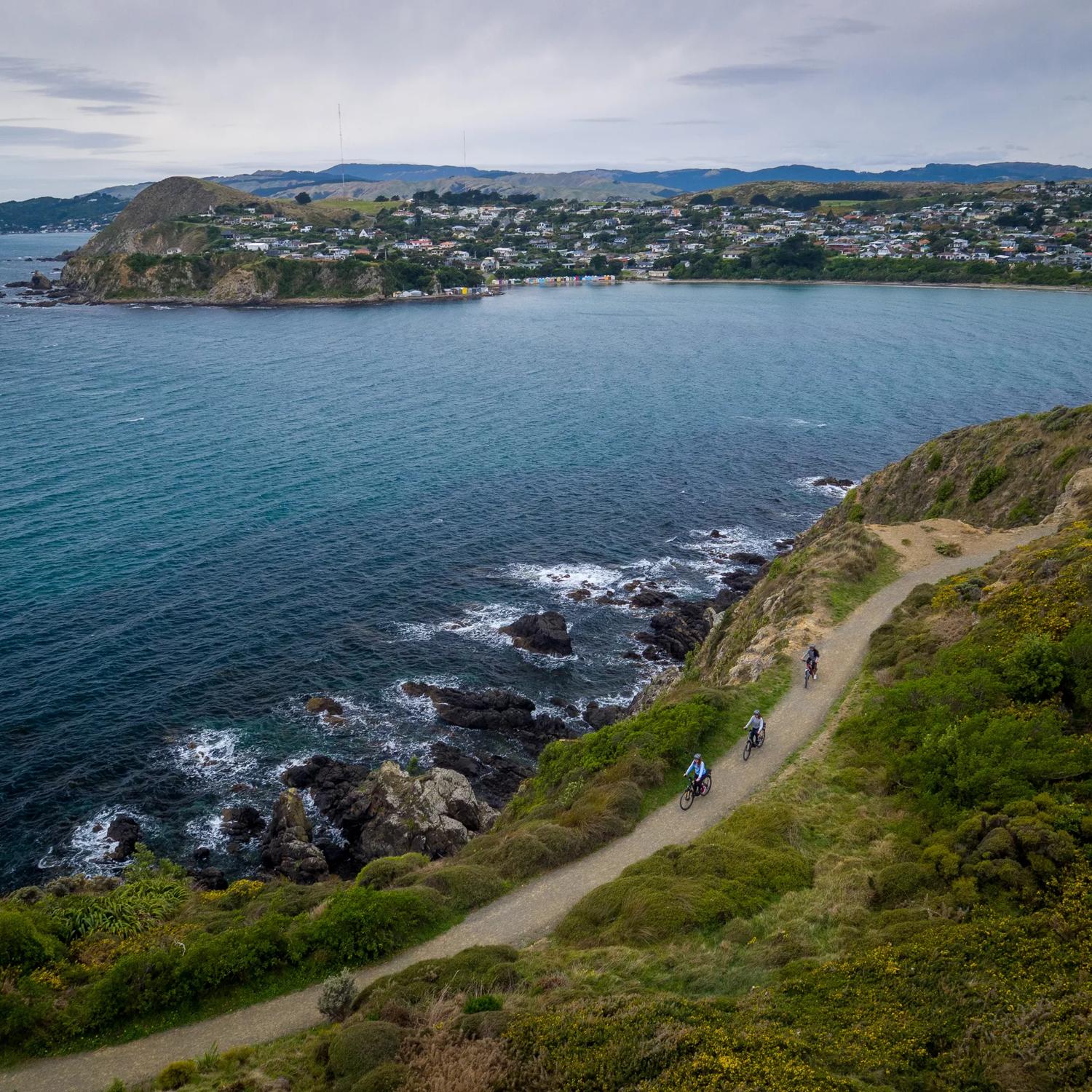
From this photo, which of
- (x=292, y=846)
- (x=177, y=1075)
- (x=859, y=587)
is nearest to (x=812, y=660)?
(x=859, y=587)

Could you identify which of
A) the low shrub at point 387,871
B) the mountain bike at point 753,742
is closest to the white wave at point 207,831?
the low shrub at point 387,871

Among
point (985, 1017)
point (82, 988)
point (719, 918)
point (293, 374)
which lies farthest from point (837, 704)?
point (293, 374)

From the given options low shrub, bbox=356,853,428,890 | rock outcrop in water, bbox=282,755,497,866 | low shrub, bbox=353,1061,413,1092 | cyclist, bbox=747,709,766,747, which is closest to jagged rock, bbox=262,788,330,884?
rock outcrop in water, bbox=282,755,497,866

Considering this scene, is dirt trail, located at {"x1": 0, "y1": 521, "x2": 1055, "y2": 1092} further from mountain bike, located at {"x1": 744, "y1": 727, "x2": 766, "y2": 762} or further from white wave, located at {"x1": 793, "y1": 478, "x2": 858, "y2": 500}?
white wave, located at {"x1": 793, "y1": 478, "x2": 858, "y2": 500}

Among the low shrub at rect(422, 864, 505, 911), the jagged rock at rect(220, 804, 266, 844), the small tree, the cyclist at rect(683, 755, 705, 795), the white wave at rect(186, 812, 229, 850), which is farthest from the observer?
the jagged rock at rect(220, 804, 266, 844)

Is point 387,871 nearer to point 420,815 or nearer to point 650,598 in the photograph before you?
point 420,815

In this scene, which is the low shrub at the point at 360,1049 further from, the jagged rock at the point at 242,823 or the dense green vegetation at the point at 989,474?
the dense green vegetation at the point at 989,474

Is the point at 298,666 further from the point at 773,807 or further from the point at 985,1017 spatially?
the point at 985,1017
